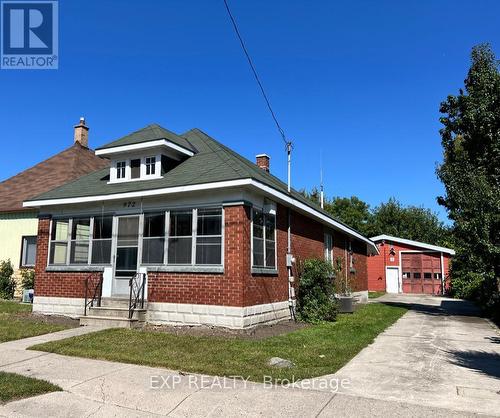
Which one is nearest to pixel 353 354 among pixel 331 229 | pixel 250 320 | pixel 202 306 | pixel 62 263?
pixel 250 320

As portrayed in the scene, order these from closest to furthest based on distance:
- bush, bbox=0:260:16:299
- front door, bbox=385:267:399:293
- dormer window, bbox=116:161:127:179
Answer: dormer window, bbox=116:161:127:179 → bush, bbox=0:260:16:299 → front door, bbox=385:267:399:293

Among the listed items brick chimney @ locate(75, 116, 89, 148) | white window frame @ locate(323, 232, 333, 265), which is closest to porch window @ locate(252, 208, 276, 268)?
white window frame @ locate(323, 232, 333, 265)

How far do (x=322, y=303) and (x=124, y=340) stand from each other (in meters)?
6.52

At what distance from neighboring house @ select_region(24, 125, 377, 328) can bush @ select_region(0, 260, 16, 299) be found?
6333 mm

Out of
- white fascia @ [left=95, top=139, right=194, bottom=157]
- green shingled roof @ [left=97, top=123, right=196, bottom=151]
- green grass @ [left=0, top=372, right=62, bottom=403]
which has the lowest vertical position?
green grass @ [left=0, top=372, right=62, bottom=403]

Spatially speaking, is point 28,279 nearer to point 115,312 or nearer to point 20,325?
point 20,325

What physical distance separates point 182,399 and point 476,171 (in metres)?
15.4

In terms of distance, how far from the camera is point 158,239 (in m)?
12.7

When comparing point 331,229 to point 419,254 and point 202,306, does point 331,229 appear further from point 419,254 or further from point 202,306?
point 419,254

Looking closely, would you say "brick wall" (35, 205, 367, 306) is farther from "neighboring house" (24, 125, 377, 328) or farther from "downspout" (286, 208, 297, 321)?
"downspout" (286, 208, 297, 321)

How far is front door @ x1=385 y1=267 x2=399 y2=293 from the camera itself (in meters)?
38.4

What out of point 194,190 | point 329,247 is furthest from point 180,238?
point 329,247

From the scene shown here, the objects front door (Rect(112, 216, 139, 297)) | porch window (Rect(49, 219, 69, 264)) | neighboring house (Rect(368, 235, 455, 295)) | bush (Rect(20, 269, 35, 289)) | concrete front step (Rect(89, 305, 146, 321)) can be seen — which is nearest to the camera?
concrete front step (Rect(89, 305, 146, 321))

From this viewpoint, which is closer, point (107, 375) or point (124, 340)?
point (107, 375)
